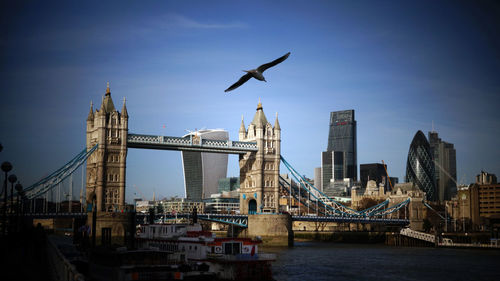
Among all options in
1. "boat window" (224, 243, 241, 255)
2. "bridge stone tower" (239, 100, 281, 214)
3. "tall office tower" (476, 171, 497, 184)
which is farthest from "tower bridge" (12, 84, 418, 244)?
"tall office tower" (476, 171, 497, 184)

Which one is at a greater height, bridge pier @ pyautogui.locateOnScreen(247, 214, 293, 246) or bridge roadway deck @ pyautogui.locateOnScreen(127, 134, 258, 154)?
bridge roadway deck @ pyautogui.locateOnScreen(127, 134, 258, 154)

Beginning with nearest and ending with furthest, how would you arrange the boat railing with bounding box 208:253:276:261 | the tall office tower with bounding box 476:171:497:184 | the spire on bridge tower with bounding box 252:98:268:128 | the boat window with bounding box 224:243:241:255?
1. the boat railing with bounding box 208:253:276:261
2. the boat window with bounding box 224:243:241:255
3. the spire on bridge tower with bounding box 252:98:268:128
4. the tall office tower with bounding box 476:171:497:184

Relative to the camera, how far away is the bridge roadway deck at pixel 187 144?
A: 82.3m

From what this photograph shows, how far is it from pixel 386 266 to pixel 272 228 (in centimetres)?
2894

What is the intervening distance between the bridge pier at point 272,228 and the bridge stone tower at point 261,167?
8786mm

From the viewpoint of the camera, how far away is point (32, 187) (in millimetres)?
76750

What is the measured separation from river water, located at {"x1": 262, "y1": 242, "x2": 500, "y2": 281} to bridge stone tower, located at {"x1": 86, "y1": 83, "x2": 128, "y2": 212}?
2589cm

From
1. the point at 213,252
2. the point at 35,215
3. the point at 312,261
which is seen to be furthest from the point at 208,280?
the point at 35,215

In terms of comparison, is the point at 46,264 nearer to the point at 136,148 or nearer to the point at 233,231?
the point at 136,148

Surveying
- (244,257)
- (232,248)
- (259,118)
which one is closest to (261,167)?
(259,118)

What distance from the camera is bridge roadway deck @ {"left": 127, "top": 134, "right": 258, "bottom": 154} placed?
8231cm

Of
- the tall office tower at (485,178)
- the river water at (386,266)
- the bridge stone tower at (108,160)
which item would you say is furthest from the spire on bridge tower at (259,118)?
the tall office tower at (485,178)

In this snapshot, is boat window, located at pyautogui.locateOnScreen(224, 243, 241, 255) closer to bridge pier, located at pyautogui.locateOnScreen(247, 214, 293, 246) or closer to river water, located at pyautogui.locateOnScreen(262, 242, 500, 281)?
river water, located at pyautogui.locateOnScreen(262, 242, 500, 281)

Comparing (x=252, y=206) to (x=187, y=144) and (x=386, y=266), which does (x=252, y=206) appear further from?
(x=386, y=266)
